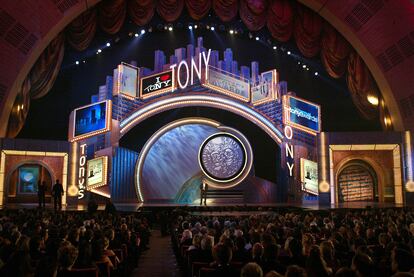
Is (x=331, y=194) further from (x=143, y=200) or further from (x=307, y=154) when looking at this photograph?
(x=143, y=200)

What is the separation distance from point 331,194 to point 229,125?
7.74 m

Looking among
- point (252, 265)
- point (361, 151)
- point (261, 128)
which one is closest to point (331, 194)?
point (361, 151)

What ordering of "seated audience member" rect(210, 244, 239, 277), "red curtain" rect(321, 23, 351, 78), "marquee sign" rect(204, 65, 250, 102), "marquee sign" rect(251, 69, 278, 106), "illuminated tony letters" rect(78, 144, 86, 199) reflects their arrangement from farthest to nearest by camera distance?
"marquee sign" rect(251, 69, 278, 106), "marquee sign" rect(204, 65, 250, 102), "red curtain" rect(321, 23, 351, 78), "illuminated tony letters" rect(78, 144, 86, 199), "seated audience member" rect(210, 244, 239, 277)

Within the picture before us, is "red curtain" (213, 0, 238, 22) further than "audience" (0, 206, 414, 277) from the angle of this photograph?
Yes

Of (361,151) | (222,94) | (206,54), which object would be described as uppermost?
(206,54)

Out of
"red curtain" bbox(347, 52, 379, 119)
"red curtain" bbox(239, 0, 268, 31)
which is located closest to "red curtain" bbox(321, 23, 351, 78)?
"red curtain" bbox(347, 52, 379, 119)

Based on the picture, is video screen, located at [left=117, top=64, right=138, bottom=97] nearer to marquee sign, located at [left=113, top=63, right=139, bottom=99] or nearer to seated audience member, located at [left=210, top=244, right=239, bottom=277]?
marquee sign, located at [left=113, top=63, right=139, bottom=99]

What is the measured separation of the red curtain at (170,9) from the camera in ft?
82.9

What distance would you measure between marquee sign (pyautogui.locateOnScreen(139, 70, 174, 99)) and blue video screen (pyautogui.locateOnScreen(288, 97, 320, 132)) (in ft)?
25.0

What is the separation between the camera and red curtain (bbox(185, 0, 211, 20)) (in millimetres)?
25541

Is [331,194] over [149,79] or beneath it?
beneath

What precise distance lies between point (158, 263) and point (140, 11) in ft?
59.2

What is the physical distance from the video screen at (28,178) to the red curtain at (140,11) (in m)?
10.9

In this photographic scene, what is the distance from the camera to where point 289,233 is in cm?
774
